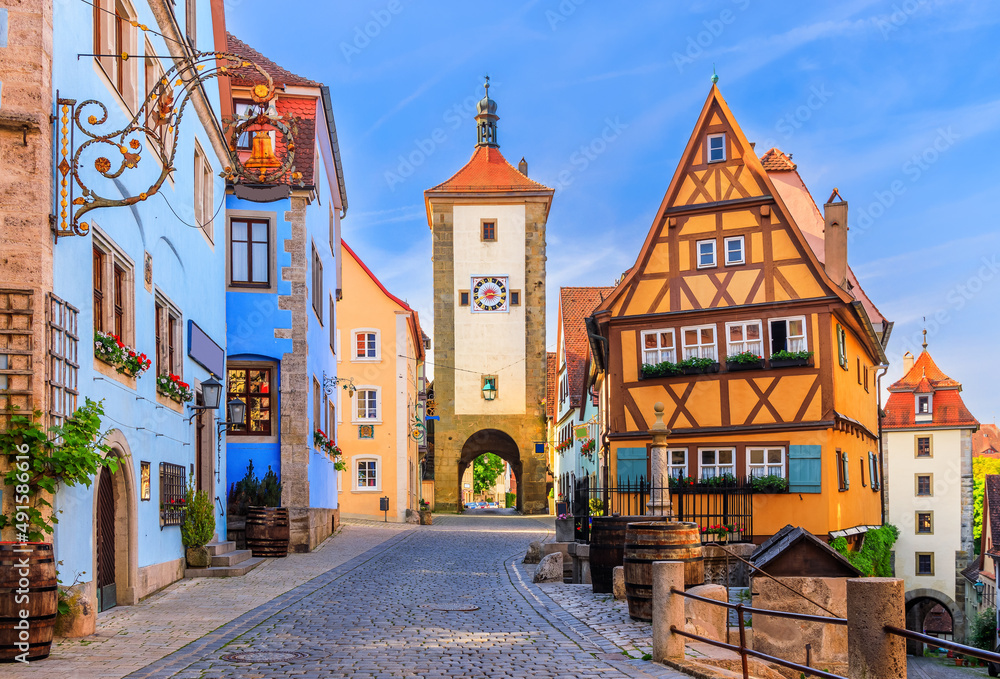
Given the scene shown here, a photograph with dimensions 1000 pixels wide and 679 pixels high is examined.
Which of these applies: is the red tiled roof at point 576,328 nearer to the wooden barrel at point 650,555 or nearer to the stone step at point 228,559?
the stone step at point 228,559

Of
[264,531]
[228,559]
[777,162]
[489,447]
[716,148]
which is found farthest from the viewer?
[489,447]

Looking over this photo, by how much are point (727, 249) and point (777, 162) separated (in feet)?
22.5

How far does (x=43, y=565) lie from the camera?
8398 mm

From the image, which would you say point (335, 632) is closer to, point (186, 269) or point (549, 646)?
point (549, 646)

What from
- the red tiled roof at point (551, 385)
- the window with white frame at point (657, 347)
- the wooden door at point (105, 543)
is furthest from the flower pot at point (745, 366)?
the red tiled roof at point (551, 385)

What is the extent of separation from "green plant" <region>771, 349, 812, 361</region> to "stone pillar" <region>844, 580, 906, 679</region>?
1685 centimetres

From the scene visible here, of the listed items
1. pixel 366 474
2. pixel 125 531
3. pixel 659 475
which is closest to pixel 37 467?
pixel 125 531

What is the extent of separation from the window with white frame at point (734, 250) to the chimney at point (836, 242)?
207 cm

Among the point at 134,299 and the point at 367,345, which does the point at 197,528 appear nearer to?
the point at 134,299

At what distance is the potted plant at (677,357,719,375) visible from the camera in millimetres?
23234

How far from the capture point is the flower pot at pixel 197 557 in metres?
16.2

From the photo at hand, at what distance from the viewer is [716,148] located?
23.9 m

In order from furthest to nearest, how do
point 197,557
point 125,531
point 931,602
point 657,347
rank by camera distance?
point 931,602, point 657,347, point 197,557, point 125,531

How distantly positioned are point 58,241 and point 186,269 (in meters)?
6.57
